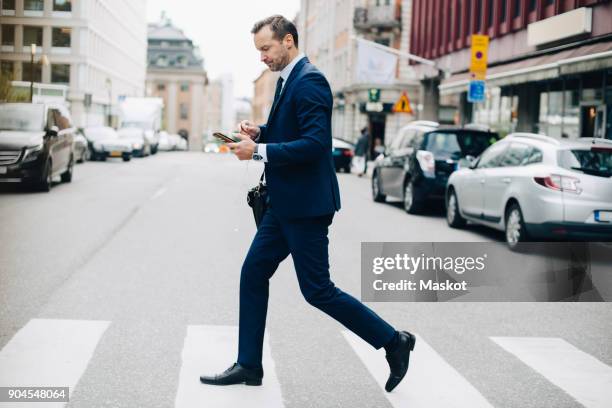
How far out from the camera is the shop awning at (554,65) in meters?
20.0

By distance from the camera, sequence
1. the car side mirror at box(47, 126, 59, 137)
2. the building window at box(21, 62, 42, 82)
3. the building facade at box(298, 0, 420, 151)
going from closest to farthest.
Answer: the car side mirror at box(47, 126, 59, 137) → the building window at box(21, 62, 42, 82) → the building facade at box(298, 0, 420, 151)

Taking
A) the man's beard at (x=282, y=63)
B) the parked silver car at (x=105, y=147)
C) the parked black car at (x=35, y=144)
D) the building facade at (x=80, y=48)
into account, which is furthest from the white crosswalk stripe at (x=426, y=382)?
the parked silver car at (x=105, y=147)

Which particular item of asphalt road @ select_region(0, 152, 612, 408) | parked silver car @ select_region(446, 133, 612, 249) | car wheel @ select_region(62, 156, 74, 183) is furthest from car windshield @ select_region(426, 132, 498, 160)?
car wheel @ select_region(62, 156, 74, 183)

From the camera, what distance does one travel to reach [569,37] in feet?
79.9

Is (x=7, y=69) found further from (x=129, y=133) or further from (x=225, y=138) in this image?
(x=225, y=138)

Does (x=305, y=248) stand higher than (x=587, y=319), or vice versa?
(x=305, y=248)

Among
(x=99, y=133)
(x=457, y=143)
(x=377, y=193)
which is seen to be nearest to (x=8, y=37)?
(x=99, y=133)

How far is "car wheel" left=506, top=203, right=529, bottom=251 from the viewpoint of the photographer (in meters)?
12.3

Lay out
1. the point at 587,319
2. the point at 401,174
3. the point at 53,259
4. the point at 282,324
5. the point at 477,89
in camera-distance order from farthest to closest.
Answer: the point at 477,89
the point at 401,174
the point at 53,259
the point at 587,319
the point at 282,324

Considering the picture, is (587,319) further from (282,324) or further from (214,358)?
(214,358)

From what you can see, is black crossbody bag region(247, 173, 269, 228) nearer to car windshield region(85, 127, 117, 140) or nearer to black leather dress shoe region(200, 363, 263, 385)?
black leather dress shoe region(200, 363, 263, 385)

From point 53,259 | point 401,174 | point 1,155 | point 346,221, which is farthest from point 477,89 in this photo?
point 53,259

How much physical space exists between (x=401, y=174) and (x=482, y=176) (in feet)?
15.9

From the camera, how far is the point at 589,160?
12.1 m
